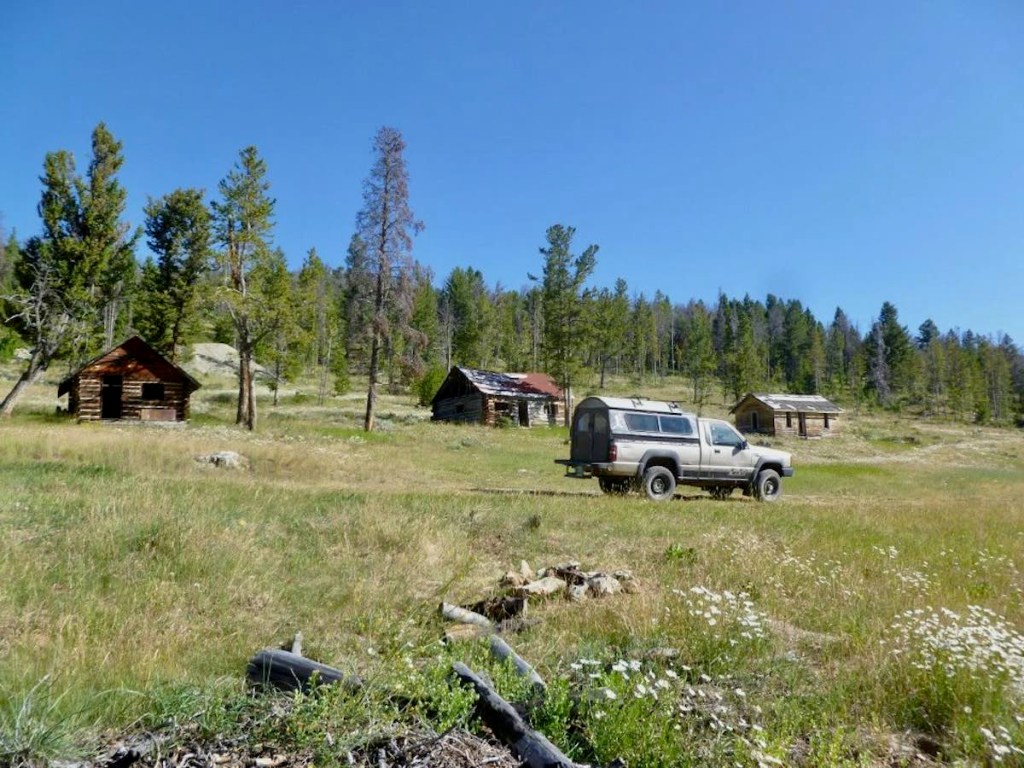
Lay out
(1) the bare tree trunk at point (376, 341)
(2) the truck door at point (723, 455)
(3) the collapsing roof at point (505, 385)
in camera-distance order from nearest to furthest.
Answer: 1. (2) the truck door at point (723, 455)
2. (1) the bare tree trunk at point (376, 341)
3. (3) the collapsing roof at point (505, 385)

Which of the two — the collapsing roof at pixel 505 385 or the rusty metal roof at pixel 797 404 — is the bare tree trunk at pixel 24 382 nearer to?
the collapsing roof at pixel 505 385

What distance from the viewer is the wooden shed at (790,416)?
5875 centimetres

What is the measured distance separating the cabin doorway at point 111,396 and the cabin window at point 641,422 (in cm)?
3034

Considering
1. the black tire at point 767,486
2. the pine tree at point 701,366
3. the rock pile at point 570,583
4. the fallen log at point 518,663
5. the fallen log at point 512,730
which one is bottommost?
the black tire at point 767,486

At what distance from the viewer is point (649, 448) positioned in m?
15.5

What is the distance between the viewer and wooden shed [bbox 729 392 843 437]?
193ft

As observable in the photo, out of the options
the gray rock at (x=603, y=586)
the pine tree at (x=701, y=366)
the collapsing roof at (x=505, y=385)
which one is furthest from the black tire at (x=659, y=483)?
the pine tree at (x=701, y=366)

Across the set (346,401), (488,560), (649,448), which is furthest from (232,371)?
(488,560)

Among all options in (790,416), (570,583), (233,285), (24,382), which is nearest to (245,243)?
(233,285)

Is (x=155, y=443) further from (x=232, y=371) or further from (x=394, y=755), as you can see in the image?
(x=232, y=371)

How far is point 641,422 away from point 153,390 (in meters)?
29.9

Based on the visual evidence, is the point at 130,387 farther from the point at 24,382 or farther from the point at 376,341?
the point at 376,341

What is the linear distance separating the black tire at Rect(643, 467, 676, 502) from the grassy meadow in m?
2.58

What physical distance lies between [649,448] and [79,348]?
3455 centimetres
